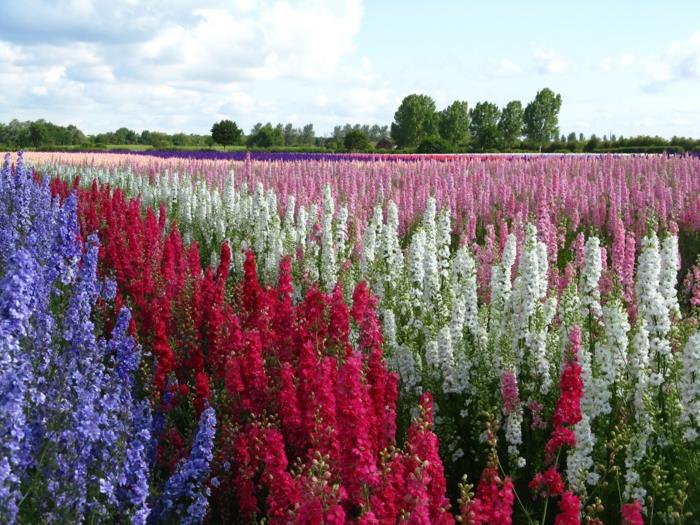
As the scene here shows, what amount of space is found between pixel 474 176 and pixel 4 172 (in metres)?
9.96

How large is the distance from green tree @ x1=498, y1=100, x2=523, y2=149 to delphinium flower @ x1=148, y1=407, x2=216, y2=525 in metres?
64.1

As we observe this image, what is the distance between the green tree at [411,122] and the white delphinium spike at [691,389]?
70.9 metres

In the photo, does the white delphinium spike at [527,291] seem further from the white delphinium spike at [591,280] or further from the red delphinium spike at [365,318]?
the red delphinium spike at [365,318]

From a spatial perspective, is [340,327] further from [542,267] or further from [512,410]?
[542,267]

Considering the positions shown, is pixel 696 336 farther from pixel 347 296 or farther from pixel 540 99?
pixel 540 99

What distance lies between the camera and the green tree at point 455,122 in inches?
2904

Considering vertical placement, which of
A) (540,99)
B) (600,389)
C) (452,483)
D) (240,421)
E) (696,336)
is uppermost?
(540,99)

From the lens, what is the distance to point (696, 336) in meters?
4.04

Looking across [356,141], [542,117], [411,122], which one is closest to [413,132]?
[411,122]

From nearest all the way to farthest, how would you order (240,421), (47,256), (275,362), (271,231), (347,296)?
(240,421)
(275,362)
(347,296)
(47,256)
(271,231)

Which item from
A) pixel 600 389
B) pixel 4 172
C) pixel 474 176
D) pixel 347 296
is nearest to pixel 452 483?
pixel 600 389

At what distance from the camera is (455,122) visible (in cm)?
7462

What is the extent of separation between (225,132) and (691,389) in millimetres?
59017

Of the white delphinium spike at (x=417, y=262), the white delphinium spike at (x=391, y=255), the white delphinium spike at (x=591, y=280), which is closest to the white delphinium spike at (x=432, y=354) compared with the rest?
the white delphinium spike at (x=591, y=280)
